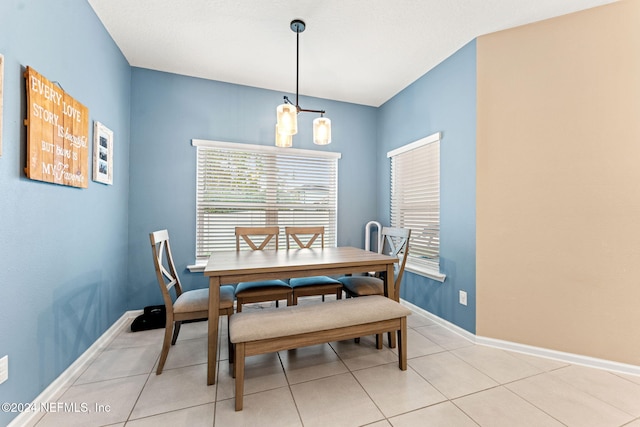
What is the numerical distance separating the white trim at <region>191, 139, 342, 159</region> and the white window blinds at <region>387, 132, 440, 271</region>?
86 cm

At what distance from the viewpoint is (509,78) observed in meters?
2.22

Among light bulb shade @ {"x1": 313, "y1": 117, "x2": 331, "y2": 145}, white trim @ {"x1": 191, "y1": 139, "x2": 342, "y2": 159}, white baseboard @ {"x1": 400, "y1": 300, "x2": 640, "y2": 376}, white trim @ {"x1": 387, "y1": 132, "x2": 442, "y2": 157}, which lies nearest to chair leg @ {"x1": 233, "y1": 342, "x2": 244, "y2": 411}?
light bulb shade @ {"x1": 313, "y1": 117, "x2": 331, "y2": 145}

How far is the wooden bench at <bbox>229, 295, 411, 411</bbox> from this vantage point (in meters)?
1.52

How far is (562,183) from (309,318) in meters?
2.19

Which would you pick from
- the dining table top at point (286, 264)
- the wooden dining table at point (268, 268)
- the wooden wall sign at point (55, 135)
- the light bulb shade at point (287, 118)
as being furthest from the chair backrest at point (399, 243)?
the wooden wall sign at point (55, 135)

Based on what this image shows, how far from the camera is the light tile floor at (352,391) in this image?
4.69 ft

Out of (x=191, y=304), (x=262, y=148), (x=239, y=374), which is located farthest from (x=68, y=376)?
(x=262, y=148)

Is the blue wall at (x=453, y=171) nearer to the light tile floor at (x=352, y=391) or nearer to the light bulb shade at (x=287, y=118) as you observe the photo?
the light tile floor at (x=352, y=391)

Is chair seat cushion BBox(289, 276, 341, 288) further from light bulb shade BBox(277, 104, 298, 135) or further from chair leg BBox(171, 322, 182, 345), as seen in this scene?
light bulb shade BBox(277, 104, 298, 135)

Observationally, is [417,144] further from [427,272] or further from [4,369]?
[4,369]

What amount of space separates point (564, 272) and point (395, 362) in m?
1.49

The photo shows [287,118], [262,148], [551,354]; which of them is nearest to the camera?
[287,118]

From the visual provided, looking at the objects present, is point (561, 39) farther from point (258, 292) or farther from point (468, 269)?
point (258, 292)

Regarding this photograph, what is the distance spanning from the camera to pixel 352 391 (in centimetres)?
166
